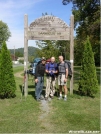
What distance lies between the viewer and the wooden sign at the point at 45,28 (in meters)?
9.29

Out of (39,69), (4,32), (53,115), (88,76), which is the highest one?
(4,32)

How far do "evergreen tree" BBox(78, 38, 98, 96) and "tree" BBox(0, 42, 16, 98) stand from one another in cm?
288

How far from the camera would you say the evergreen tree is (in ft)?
30.1

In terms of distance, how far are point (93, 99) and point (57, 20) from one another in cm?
359

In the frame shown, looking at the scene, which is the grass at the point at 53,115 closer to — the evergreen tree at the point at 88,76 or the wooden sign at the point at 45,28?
the evergreen tree at the point at 88,76

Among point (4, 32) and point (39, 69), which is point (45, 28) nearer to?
point (39, 69)

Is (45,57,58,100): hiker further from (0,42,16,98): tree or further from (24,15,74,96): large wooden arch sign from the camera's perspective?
(0,42,16,98): tree

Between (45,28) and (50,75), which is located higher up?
(45,28)

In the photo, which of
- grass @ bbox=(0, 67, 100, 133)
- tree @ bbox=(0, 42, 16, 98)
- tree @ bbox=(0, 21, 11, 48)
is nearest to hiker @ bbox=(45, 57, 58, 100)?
grass @ bbox=(0, 67, 100, 133)

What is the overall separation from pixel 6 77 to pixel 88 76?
3347 mm

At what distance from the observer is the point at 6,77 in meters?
8.65

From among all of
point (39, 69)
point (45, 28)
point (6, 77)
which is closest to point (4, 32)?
point (45, 28)

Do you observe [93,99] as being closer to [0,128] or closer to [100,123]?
[100,123]

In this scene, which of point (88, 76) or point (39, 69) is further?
point (88, 76)
